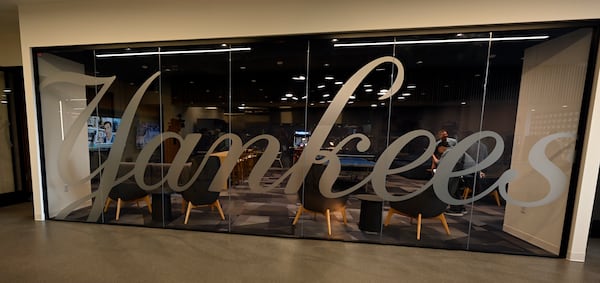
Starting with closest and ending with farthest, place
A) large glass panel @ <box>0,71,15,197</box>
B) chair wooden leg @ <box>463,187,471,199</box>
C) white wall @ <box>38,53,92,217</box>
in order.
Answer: chair wooden leg @ <box>463,187,471,199</box>
white wall @ <box>38,53,92,217</box>
large glass panel @ <box>0,71,15,197</box>

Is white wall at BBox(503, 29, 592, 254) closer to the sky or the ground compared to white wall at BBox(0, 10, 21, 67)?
closer to the ground

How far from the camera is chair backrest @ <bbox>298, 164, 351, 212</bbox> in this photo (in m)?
3.19

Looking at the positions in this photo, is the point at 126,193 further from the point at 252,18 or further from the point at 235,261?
the point at 252,18

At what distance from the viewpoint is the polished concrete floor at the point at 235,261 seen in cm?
227

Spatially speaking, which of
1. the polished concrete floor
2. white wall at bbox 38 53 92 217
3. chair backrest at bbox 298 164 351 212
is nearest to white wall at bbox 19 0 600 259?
white wall at bbox 38 53 92 217

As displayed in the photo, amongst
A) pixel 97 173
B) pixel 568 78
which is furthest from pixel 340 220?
pixel 97 173

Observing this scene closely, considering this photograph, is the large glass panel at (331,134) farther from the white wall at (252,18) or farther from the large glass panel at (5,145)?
the large glass panel at (5,145)

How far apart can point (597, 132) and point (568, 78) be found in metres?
0.74

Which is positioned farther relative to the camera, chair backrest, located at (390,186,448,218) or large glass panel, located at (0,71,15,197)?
large glass panel, located at (0,71,15,197)

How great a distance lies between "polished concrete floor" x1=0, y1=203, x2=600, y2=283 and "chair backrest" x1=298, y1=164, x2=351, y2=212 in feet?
1.64

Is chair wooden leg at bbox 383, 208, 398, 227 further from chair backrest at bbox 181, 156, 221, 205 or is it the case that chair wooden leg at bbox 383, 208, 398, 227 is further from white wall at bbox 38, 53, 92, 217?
white wall at bbox 38, 53, 92, 217

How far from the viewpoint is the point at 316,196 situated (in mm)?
3221

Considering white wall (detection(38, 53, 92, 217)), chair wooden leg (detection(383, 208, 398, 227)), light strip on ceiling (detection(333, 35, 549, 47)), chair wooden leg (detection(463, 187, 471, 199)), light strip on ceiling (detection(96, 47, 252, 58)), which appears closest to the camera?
light strip on ceiling (detection(333, 35, 549, 47))

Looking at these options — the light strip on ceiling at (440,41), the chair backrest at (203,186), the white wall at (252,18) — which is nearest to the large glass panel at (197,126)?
the chair backrest at (203,186)
